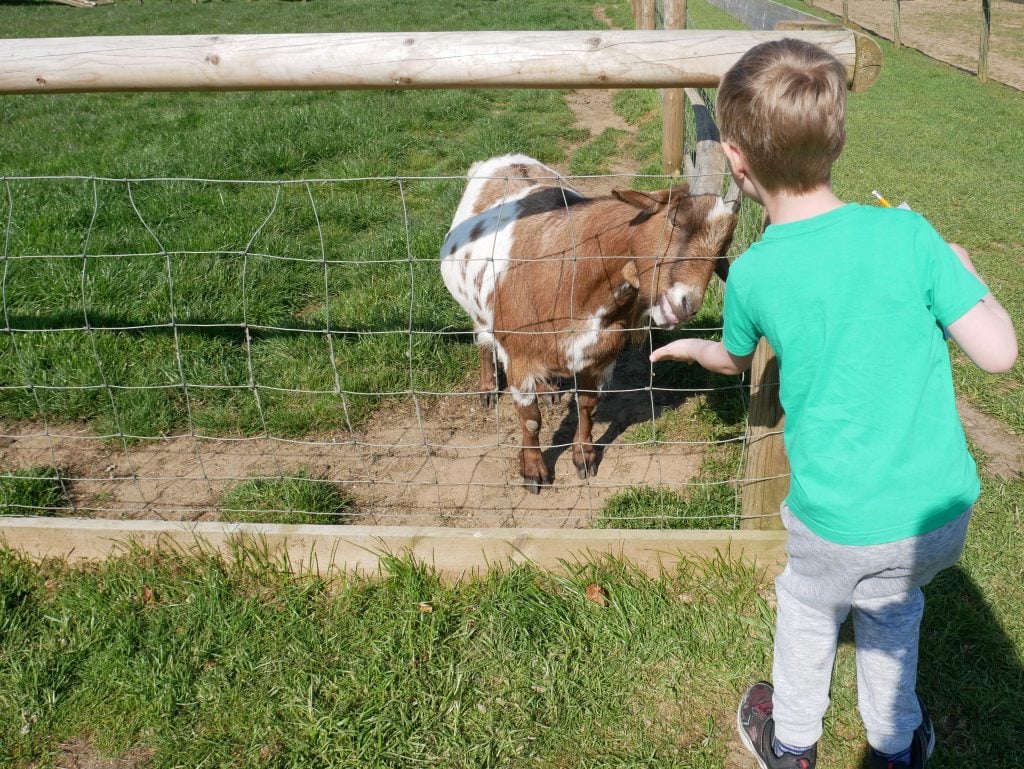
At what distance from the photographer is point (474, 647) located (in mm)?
2793

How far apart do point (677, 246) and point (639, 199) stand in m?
0.26

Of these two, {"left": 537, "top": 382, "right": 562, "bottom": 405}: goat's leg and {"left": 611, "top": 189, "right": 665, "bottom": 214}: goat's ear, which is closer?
{"left": 611, "top": 189, "right": 665, "bottom": 214}: goat's ear

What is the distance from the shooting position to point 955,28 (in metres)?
20.7

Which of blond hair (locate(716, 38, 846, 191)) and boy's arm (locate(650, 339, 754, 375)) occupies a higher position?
blond hair (locate(716, 38, 846, 191))

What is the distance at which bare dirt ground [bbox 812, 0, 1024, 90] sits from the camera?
1535 cm

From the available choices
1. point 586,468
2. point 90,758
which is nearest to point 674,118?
point 586,468

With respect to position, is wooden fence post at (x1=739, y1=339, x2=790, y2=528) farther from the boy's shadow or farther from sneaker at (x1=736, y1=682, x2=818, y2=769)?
sneaker at (x1=736, y1=682, x2=818, y2=769)

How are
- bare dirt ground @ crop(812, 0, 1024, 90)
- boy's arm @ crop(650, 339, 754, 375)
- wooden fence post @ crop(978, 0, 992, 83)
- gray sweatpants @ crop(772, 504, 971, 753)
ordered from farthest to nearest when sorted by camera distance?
bare dirt ground @ crop(812, 0, 1024, 90) < wooden fence post @ crop(978, 0, 992, 83) < boy's arm @ crop(650, 339, 754, 375) < gray sweatpants @ crop(772, 504, 971, 753)

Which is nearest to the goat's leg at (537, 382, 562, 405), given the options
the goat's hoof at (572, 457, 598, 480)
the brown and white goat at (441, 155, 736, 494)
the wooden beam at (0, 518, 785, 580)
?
the brown and white goat at (441, 155, 736, 494)

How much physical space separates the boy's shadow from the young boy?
643 millimetres

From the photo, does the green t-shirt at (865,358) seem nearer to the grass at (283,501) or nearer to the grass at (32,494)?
the grass at (283,501)

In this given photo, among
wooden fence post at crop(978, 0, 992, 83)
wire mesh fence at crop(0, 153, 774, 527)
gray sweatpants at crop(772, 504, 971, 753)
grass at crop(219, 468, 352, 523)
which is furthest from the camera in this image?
wooden fence post at crop(978, 0, 992, 83)

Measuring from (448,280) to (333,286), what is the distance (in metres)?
1.57

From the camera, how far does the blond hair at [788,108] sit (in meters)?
1.60
